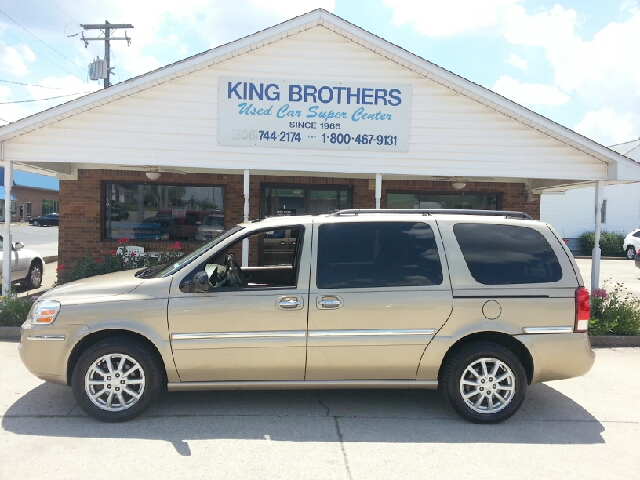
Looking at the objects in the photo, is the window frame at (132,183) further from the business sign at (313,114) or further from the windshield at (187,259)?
the windshield at (187,259)

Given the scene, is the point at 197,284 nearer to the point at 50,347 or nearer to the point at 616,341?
the point at 50,347

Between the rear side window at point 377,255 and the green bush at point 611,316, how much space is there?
417cm

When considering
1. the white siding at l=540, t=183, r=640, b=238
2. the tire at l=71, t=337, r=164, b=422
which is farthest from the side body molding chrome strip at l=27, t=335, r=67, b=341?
the white siding at l=540, t=183, r=640, b=238

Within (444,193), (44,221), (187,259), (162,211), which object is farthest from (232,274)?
(44,221)

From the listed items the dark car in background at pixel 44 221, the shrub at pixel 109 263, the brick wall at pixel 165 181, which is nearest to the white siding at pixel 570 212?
the brick wall at pixel 165 181

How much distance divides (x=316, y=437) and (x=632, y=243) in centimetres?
2433

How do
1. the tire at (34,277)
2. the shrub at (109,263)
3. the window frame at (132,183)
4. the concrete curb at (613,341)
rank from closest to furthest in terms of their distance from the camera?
the concrete curb at (613,341), the shrub at (109,263), the tire at (34,277), the window frame at (132,183)

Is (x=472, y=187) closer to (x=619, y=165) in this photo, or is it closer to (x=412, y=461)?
(x=619, y=165)

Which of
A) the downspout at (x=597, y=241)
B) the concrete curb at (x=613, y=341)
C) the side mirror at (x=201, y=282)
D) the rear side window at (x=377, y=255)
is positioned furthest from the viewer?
the downspout at (x=597, y=241)

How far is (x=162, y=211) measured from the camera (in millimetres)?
10938

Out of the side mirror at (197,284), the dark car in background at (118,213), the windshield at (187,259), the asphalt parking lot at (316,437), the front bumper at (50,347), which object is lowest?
the asphalt parking lot at (316,437)

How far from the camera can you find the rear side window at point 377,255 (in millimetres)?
4402

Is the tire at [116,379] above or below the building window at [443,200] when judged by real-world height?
below

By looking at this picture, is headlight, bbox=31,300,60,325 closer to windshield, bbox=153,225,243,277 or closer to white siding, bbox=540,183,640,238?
windshield, bbox=153,225,243,277
